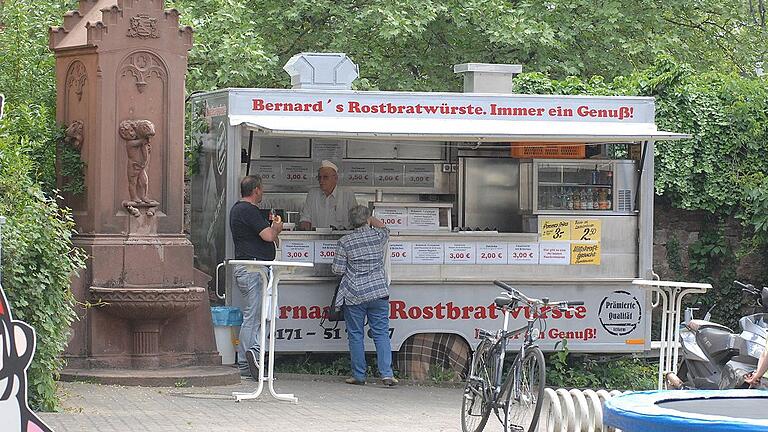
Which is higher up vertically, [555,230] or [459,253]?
[555,230]

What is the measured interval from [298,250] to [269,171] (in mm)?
1480

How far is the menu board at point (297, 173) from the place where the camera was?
1570cm

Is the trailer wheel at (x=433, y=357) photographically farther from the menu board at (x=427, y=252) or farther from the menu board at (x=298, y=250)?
the menu board at (x=298, y=250)

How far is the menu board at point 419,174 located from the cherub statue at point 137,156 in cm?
375

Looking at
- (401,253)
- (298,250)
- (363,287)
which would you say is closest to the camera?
(363,287)

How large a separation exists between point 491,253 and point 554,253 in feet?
2.23

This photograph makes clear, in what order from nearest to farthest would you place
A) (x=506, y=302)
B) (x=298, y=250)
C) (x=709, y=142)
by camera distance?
(x=506, y=302)
(x=298, y=250)
(x=709, y=142)

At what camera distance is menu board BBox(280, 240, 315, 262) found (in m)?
14.4

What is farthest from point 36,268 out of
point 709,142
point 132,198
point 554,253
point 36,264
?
point 709,142

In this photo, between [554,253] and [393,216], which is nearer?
[393,216]

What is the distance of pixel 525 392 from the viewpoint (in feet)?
33.4

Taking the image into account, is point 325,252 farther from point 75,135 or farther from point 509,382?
point 509,382

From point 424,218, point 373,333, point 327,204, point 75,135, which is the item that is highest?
point 75,135

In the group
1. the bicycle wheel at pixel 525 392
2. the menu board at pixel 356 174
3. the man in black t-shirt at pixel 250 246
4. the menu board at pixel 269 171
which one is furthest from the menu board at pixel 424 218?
the bicycle wheel at pixel 525 392
